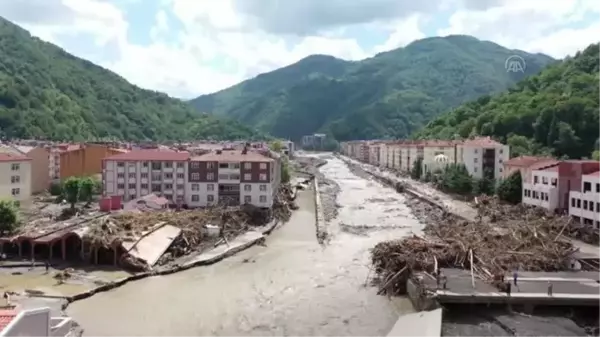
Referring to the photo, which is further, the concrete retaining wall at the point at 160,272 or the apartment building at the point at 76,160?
the apartment building at the point at 76,160

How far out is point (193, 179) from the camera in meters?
39.3

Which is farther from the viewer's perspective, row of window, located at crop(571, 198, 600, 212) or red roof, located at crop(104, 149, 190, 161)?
red roof, located at crop(104, 149, 190, 161)

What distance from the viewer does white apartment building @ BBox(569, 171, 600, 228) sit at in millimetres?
30719

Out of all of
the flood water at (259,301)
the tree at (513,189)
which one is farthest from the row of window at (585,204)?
the flood water at (259,301)

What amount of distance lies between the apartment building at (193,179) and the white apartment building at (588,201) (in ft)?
56.5

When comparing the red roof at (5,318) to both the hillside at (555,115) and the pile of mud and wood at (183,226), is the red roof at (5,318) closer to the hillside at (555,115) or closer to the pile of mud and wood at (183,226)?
the pile of mud and wood at (183,226)

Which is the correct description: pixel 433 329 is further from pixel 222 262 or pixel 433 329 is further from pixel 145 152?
pixel 145 152

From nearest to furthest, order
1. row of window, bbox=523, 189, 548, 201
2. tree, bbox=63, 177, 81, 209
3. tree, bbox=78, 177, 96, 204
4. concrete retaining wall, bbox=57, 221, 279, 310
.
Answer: concrete retaining wall, bbox=57, 221, 279, 310, row of window, bbox=523, 189, 548, 201, tree, bbox=63, 177, 81, 209, tree, bbox=78, 177, 96, 204

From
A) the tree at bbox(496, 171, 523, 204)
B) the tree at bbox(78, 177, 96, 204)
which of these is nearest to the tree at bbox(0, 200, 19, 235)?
the tree at bbox(78, 177, 96, 204)

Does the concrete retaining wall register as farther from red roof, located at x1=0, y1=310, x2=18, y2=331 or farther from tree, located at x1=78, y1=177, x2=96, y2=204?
tree, located at x1=78, y1=177, x2=96, y2=204

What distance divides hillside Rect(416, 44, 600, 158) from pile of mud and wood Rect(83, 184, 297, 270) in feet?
115

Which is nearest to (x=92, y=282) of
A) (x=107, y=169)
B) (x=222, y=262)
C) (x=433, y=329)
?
(x=222, y=262)

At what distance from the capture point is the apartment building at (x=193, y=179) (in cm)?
3906

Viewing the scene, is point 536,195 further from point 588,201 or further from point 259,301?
point 259,301
